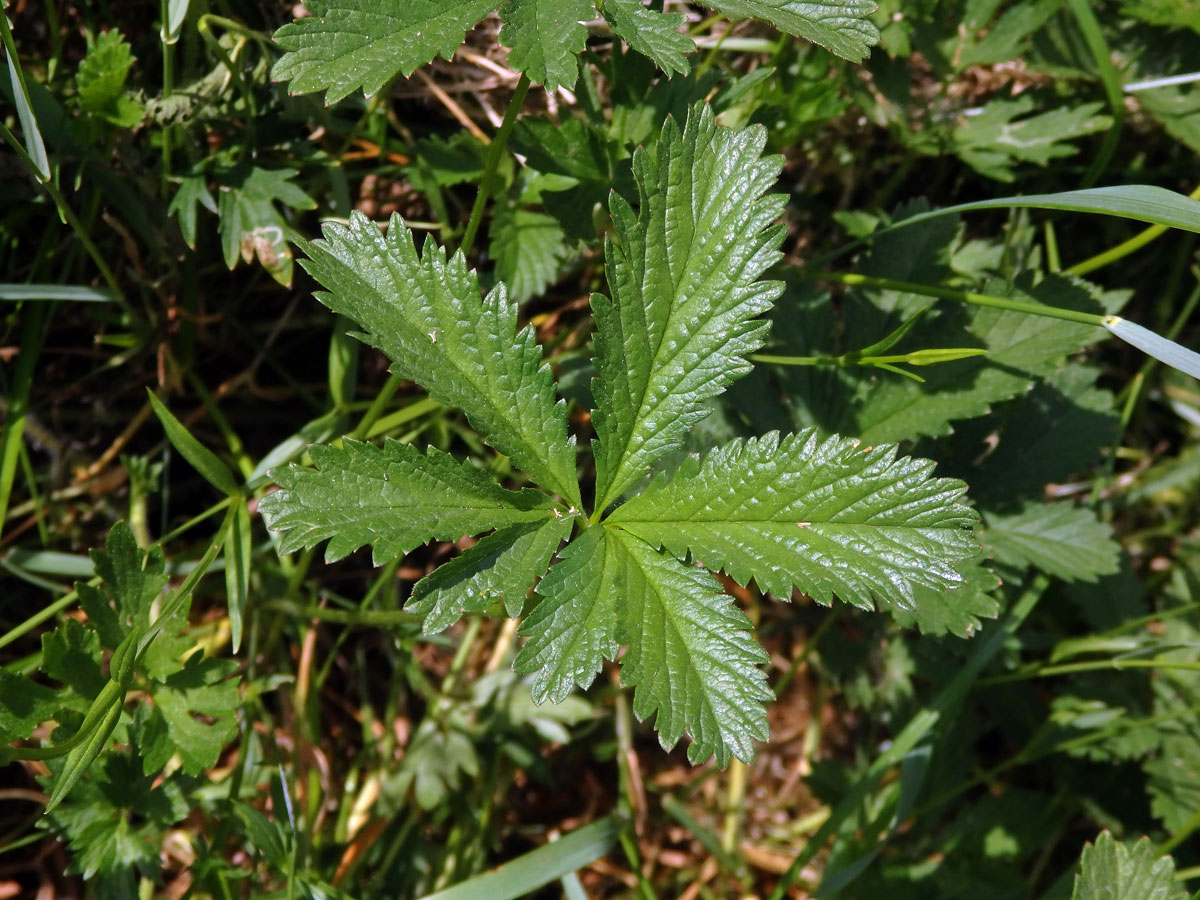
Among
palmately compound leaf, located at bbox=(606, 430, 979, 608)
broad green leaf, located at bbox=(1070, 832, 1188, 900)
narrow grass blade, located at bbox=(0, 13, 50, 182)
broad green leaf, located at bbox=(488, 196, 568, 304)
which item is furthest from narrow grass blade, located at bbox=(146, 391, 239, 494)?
broad green leaf, located at bbox=(1070, 832, 1188, 900)

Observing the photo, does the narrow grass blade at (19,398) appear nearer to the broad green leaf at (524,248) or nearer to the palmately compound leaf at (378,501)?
the palmately compound leaf at (378,501)

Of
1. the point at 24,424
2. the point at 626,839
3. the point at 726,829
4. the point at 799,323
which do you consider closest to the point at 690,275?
the point at 799,323

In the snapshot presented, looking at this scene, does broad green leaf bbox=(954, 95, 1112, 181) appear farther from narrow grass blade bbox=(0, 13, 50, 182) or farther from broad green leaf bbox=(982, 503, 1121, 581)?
narrow grass blade bbox=(0, 13, 50, 182)

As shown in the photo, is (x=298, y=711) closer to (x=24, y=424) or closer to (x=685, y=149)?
(x=24, y=424)

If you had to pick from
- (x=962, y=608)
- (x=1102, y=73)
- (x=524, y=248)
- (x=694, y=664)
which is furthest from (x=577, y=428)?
(x=1102, y=73)

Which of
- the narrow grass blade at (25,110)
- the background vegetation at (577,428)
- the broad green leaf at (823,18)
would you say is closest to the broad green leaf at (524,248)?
the background vegetation at (577,428)

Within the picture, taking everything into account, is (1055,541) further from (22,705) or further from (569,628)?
(22,705)
